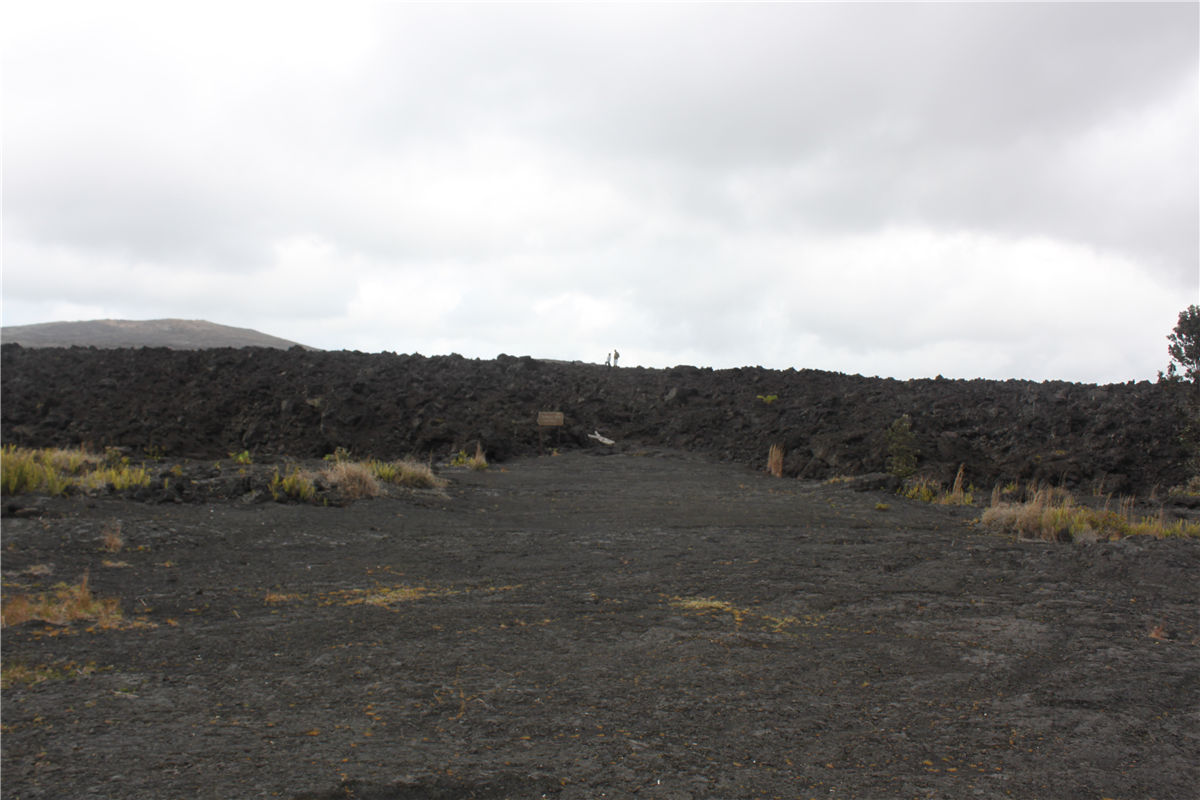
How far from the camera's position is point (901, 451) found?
15234mm

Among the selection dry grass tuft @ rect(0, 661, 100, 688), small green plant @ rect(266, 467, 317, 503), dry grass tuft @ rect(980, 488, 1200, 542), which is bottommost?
dry grass tuft @ rect(0, 661, 100, 688)

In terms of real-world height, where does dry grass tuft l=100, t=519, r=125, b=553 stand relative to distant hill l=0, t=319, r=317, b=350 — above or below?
below

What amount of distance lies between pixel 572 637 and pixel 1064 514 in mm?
7223

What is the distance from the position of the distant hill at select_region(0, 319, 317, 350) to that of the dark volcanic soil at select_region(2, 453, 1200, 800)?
53.6 meters

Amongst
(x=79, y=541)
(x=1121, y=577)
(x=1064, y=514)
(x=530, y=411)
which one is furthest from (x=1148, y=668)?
(x=530, y=411)

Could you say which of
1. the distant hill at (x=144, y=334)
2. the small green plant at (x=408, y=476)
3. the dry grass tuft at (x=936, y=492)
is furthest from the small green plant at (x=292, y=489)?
the distant hill at (x=144, y=334)

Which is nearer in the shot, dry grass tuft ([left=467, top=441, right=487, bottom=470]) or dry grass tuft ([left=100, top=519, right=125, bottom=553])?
dry grass tuft ([left=100, top=519, right=125, bottom=553])

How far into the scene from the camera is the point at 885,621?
6.02m

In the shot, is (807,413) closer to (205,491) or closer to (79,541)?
(205,491)

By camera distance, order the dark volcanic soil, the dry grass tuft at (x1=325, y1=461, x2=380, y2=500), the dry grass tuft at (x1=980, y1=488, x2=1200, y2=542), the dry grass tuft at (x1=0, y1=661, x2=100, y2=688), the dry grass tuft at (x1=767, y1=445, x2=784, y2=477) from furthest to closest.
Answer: the dry grass tuft at (x1=767, y1=445, x2=784, y2=477) < the dry grass tuft at (x1=325, y1=461, x2=380, y2=500) < the dry grass tuft at (x1=980, y1=488, x2=1200, y2=542) < the dry grass tuft at (x1=0, y1=661, x2=100, y2=688) < the dark volcanic soil

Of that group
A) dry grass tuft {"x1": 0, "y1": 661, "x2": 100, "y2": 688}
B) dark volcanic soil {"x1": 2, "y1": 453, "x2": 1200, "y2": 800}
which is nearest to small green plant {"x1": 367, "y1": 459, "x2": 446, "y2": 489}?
dark volcanic soil {"x1": 2, "y1": 453, "x2": 1200, "y2": 800}

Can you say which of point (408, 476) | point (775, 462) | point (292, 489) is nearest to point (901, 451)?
point (775, 462)

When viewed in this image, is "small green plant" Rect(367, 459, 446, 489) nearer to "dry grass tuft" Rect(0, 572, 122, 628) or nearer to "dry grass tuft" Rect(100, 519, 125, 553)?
"dry grass tuft" Rect(100, 519, 125, 553)

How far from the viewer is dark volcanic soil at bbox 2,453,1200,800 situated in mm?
3467
